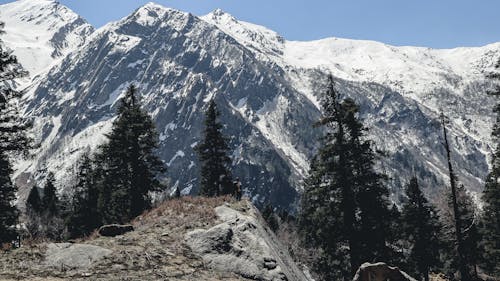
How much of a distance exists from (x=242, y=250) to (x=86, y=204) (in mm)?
41813

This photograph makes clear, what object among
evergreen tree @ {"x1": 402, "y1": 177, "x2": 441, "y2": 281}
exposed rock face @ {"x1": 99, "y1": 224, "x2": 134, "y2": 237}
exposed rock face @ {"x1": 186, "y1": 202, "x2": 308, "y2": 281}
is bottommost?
evergreen tree @ {"x1": 402, "y1": 177, "x2": 441, "y2": 281}

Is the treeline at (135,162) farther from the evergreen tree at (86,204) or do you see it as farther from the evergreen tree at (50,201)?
the evergreen tree at (50,201)

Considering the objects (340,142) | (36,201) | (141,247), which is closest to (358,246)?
(340,142)

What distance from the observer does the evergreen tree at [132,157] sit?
Result: 3522 cm

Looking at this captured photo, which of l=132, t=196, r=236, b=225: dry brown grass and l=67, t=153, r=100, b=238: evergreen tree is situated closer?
l=132, t=196, r=236, b=225: dry brown grass

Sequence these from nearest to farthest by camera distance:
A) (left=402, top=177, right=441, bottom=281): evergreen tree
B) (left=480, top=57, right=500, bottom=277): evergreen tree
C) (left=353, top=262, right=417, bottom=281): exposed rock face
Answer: (left=353, top=262, right=417, bottom=281): exposed rock face
(left=480, top=57, right=500, bottom=277): evergreen tree
(left=402, top=177, right=441, bottom=281): evergreen tree

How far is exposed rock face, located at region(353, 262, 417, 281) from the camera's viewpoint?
18.9 metres

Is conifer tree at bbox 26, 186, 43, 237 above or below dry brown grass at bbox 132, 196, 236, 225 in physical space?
below

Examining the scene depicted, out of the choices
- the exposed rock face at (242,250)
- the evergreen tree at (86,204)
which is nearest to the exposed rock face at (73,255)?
the exposed rock face at (242,250)

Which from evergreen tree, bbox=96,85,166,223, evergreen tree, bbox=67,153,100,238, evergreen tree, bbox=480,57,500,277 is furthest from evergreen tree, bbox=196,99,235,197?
evergreen tree, bbox=480,57,500,277

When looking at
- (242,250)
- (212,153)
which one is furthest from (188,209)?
(212,153)

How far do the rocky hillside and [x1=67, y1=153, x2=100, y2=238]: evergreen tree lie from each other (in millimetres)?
33130

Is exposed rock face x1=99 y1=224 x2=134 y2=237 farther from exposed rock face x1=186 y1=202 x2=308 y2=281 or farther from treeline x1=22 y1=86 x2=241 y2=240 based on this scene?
treeline x1=22 y1=86 x2=241 y2=240

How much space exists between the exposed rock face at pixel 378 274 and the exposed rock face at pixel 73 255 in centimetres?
977
